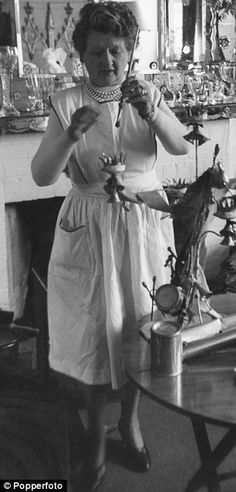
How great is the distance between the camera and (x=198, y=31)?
299 cm

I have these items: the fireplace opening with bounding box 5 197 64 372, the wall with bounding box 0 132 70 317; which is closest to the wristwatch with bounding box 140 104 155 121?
the wall with bounding box 0 132 70 317

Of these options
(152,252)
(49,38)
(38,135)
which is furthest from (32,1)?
(152,252)

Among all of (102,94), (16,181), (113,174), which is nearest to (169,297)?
(113,174)

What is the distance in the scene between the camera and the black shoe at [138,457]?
182cm

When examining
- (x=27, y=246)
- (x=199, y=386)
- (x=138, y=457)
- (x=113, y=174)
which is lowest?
(x=138, y=457)

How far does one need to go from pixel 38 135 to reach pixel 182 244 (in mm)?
1486

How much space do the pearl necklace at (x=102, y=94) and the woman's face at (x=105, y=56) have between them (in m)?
0.04

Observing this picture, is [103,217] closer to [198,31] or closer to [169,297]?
[169,297]

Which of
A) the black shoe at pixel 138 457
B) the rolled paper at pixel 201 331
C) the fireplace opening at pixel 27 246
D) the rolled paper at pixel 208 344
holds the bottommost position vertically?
the black shoe at pixel 138 457

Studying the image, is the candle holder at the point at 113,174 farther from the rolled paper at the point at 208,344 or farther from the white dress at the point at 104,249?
the rolled paper at the point at 208,344

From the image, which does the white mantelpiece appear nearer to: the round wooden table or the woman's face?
the woman's face

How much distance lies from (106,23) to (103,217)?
0.46 m

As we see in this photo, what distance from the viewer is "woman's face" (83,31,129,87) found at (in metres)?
1.51

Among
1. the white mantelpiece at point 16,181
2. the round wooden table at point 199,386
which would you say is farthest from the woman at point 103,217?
the white mantelpiece at point 16,181
